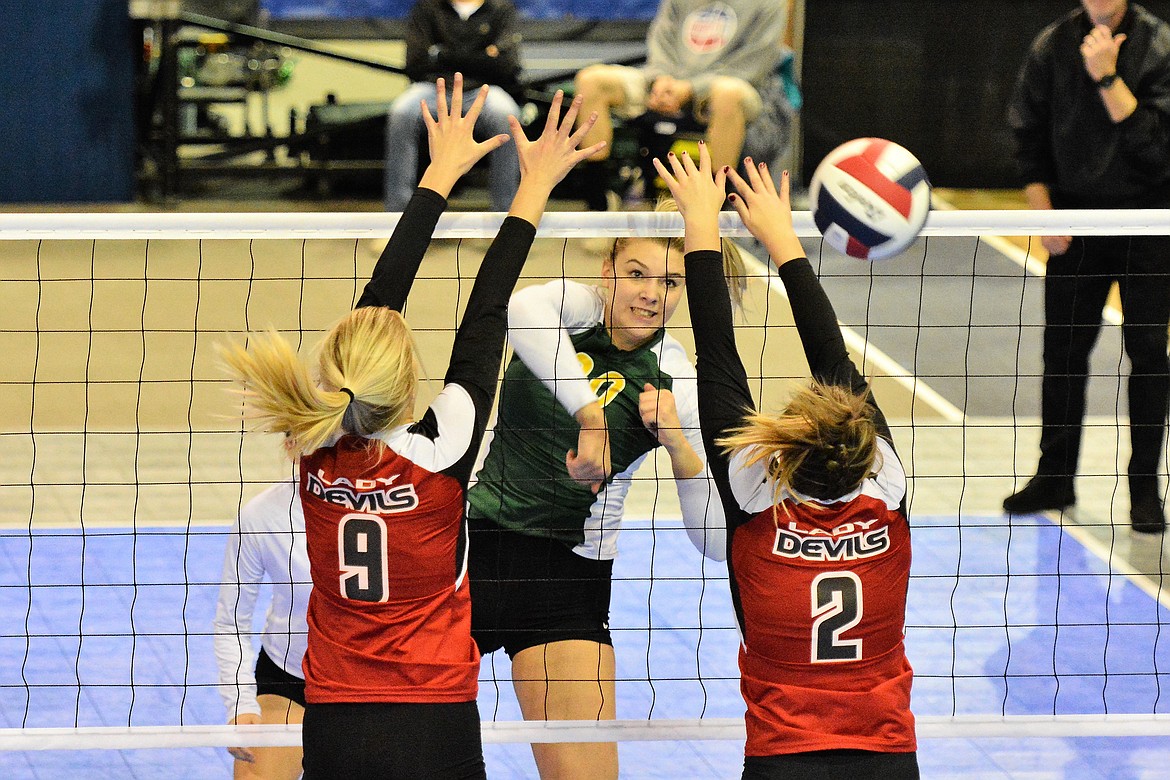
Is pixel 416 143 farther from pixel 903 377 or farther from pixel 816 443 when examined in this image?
pixel 816 443

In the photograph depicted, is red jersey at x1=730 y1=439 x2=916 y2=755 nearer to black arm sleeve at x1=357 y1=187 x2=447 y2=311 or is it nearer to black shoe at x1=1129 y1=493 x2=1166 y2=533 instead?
black arm sleeve at x1=357 y1=187 x2=447 y2=311

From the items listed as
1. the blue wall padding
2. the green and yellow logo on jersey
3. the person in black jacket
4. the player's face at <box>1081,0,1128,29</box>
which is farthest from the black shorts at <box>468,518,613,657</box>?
the blue wall padding

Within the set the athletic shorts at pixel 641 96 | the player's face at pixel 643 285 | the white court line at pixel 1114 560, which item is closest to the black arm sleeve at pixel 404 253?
the player's face at pixel 643 285

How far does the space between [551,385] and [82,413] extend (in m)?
3.66

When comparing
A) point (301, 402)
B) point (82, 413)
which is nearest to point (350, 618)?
point (301, 402)

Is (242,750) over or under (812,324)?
under

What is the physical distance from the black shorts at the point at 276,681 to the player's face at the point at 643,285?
1.12m

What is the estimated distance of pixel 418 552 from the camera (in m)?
2.48

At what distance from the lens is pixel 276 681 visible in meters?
3.17

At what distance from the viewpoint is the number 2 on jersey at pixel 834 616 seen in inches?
Result: 94.0

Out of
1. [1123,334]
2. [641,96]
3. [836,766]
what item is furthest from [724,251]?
[641,96]

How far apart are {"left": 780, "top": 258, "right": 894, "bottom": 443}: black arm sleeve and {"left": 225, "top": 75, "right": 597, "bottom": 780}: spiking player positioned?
0.65 meters

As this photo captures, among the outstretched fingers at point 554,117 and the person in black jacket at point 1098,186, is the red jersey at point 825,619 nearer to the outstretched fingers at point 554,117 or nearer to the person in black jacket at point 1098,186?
the outstretched fingers at point 554,117

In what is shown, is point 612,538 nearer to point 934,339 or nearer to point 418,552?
point 418,552
